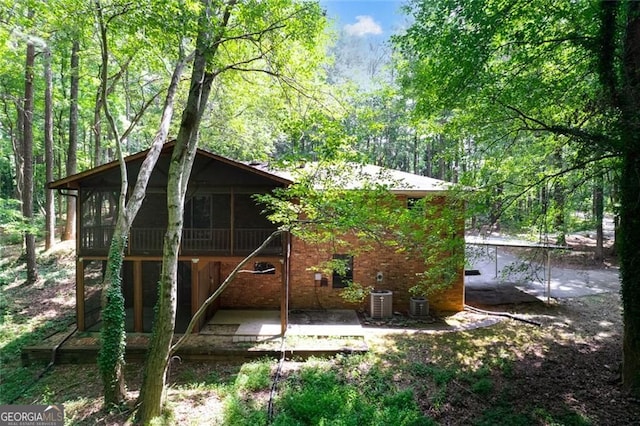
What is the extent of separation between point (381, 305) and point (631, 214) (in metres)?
6.76

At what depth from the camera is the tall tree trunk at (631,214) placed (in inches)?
213

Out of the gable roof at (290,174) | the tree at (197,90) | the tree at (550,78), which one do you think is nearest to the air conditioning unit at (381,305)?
the gable roof at (290,174)

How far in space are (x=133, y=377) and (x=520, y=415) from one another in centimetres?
805

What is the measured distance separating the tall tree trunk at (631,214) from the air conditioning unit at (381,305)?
19.0 ft

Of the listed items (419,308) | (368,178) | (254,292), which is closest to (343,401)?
(368,178)

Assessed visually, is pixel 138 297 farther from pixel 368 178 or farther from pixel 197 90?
pixel 368 178

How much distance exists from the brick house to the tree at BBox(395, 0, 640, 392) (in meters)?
2.42

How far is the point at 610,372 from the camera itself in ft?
22.7

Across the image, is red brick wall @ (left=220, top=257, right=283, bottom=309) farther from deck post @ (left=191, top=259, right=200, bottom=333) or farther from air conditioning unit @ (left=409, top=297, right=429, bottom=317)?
air conditioning unit @ (left=409, top=297, right=429, bottom=317)

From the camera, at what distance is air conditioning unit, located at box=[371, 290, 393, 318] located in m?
10.8

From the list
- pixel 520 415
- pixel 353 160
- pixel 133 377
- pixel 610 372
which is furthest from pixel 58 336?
pixel 610 372

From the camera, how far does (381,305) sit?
10.8 metres

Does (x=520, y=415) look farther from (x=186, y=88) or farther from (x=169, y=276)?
(x=186, y=88)

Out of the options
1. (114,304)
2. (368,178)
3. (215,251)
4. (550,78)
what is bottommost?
(114,304)
